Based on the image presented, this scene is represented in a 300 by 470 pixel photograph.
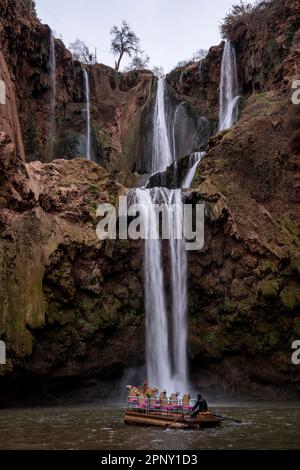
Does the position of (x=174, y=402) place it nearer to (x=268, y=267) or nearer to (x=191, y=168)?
(x=268, y=267)

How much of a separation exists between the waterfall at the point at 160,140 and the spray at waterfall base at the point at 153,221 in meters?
11.5

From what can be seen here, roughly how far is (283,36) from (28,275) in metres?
25.7

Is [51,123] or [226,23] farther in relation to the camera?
[226,23]

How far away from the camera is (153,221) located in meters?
28.9

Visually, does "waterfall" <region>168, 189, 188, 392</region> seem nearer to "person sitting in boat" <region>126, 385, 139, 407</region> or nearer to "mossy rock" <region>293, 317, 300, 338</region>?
"mossy rock" <region>293, 317, 300, 338</region>

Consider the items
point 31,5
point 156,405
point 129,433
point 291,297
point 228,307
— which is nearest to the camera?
point 129,433

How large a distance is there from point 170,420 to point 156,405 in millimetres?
1382

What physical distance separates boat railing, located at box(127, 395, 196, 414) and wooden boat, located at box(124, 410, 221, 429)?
0.84 feet

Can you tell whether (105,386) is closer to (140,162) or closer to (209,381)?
(209,381)

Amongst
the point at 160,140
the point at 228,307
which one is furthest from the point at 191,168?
the point at 228,307

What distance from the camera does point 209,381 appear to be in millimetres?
27547

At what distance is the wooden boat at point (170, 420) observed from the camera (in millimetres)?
17688

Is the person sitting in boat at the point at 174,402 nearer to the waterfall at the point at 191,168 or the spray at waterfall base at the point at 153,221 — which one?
the spray at waterfall base at the point at 153,221

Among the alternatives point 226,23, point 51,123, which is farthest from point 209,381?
point 226,23
